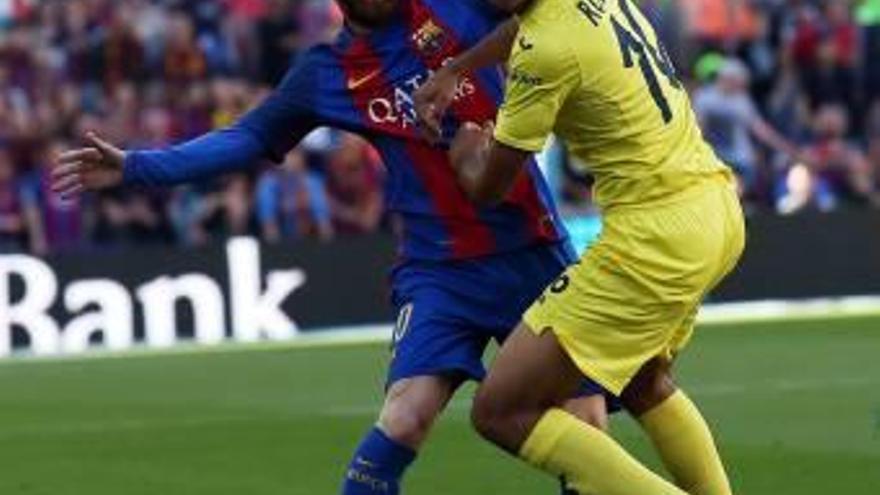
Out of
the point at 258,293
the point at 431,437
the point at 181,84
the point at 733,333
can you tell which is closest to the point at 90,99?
the point at 181,84

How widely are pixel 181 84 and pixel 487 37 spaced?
14042 millimetres

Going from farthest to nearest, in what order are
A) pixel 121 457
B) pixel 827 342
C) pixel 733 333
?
pixel 733 333 → pixel 827 342 → pixel 121 457

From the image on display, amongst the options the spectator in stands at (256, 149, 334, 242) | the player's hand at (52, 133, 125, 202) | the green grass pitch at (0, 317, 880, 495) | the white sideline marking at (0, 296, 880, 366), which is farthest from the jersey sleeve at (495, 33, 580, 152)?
the spectator in stands at (256, 149, 334, 242)

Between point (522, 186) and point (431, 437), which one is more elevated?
point (522, 186)

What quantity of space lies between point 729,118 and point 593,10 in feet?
52.5

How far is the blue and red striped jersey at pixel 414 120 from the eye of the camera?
857cm

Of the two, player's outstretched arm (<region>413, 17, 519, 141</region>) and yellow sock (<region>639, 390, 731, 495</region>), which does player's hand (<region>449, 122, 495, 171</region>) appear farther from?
yellow sock (<region>639, 390, 731, 495</region>)

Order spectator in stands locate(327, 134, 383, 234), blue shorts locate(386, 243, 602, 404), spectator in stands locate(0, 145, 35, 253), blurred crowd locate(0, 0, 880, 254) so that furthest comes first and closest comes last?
1. spectator in stands locate(327, 134, 383, 234)
2. blurred crowd locate(0, 0, 880, 254)
3. spectator in stands locate(0, 145, 35, 253)
4. blue shorts locate(386, 243, 602, 404)

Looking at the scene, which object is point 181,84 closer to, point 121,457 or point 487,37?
point 121,457

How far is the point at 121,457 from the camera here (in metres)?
12.2

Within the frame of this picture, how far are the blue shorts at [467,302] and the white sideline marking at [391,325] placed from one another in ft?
33.6

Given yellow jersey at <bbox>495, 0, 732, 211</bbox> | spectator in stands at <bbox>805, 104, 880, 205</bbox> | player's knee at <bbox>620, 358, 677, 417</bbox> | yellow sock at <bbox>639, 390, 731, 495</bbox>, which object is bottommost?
spectator in stands at <bbox>805, 104, 880, 205</bbox>

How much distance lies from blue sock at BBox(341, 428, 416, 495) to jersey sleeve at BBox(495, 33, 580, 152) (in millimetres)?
1193

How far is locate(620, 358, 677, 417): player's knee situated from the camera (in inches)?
334
